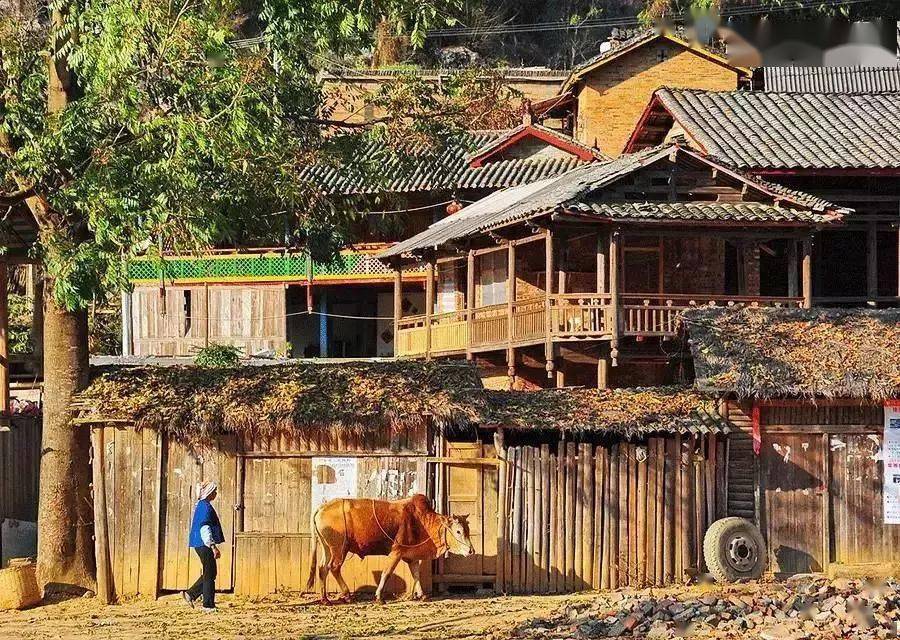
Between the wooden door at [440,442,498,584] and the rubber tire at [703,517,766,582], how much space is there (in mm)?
2578

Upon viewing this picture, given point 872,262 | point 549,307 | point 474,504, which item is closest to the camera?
point 474,504

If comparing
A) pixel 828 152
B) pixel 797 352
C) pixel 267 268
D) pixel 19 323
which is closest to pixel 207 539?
pixel 797 352

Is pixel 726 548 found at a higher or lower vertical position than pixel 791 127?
lower

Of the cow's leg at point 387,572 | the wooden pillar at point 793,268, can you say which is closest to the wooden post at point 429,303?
the wooden pillar at point 793,268

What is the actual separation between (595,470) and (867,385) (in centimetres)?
366

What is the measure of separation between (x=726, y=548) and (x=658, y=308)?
10109 millimetres

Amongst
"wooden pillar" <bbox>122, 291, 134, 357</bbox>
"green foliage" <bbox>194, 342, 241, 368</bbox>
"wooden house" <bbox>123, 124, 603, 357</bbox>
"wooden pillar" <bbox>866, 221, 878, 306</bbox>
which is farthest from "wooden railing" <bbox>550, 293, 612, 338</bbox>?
"wooden pillar" <bbox>122, 291, 134, 357</bbox>

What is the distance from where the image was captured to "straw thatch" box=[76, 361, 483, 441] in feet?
58.5

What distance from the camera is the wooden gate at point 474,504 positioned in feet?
59.3

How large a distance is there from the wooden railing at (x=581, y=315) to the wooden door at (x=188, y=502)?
1102 centimetres

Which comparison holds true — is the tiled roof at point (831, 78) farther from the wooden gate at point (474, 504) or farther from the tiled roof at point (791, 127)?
the wooden gate at point (474, 504)

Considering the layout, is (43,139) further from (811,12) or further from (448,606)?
(811,12)

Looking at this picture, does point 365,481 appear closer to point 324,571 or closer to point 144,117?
point 324,571

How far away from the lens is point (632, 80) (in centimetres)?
4572
